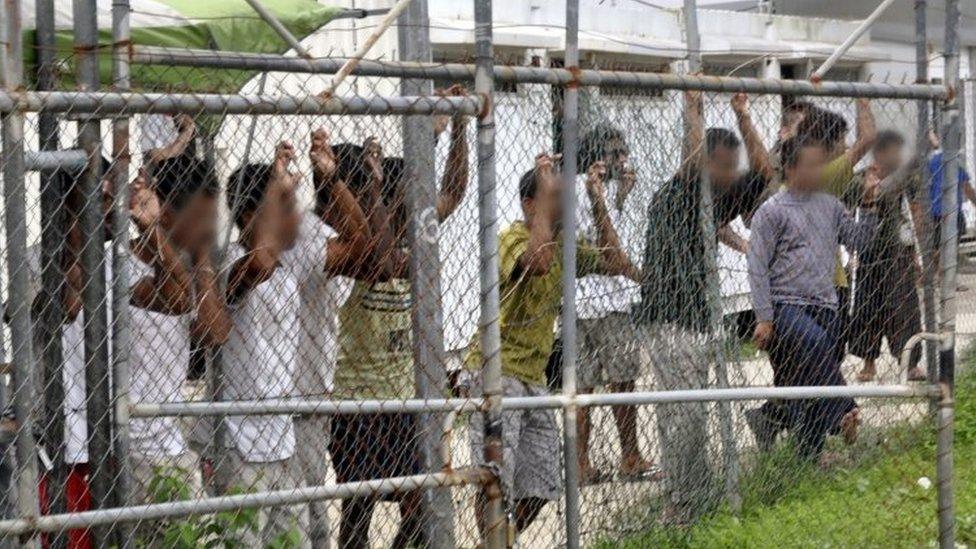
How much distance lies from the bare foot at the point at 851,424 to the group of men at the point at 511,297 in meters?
0.01

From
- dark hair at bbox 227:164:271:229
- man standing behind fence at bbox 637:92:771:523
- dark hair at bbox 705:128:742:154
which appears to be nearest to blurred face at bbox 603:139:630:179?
man standing behind fence at bbox 637:92:771:523

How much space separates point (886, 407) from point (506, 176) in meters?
2.31

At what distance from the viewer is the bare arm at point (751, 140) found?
615cm

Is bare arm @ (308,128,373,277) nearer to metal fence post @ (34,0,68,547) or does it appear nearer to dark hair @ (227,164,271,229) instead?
dark hair @ (227,164,271,229)

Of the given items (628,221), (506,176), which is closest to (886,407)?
(628,221)

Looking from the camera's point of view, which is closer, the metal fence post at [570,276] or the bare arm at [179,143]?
the bare arm at [179,143]

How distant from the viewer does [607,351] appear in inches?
243

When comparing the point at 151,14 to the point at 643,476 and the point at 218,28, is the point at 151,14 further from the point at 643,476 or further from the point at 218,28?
the point at 643,476

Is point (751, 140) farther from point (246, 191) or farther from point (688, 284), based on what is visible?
point (246, 191)

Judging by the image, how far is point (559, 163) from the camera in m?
5.73

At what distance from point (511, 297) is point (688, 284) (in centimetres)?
78

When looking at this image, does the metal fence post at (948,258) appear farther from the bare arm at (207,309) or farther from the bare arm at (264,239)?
Answer: the bare arm at (207,309)

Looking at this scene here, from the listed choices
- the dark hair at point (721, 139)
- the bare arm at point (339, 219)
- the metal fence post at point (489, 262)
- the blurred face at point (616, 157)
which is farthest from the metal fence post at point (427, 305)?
the dark hair at point (721, 139)

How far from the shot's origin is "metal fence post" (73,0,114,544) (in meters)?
4.27
